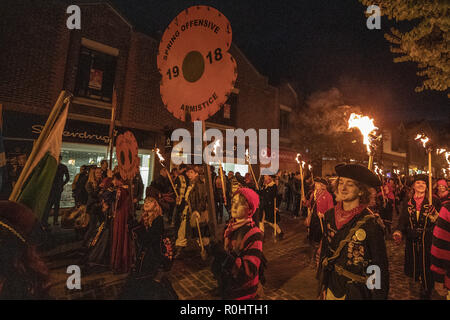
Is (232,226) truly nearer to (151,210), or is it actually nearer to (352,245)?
(352,245)

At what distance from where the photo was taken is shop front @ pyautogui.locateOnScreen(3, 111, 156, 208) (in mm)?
8984

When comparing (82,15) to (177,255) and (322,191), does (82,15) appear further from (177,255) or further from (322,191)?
(322,191)

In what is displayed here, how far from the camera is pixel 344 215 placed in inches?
93.8

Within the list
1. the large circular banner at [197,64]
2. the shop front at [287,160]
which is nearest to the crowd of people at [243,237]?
the large circular banner at [197,64]

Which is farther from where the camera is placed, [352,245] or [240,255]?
[240,255]

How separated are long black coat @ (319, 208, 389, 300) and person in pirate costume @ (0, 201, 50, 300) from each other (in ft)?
8.74

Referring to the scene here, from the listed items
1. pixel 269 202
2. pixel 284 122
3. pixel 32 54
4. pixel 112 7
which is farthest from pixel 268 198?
pixel 284 122

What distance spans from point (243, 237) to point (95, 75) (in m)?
12.0

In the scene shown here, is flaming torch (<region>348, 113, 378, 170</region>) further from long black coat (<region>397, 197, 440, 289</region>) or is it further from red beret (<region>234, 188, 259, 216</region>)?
long black coat (<region>397, 197, 440, 289</region>)

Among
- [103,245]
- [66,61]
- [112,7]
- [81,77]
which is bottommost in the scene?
[103,245]

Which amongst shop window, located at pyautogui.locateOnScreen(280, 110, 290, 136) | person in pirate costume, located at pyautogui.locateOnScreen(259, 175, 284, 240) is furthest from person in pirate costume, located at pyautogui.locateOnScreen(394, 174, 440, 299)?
shop window, located at pyautogui.locateOnScreen(280, 110, 290, 136)

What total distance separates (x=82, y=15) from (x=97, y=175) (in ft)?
26.9
